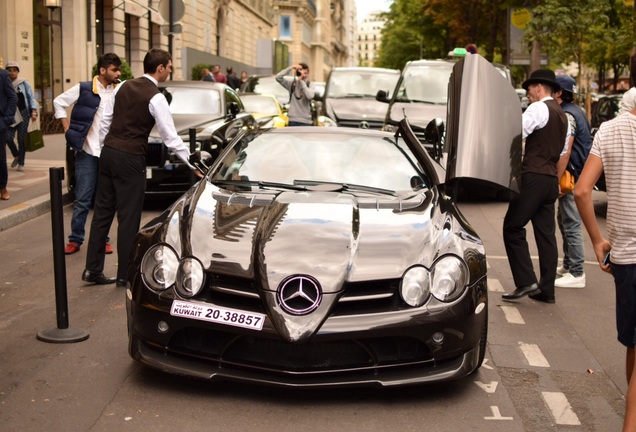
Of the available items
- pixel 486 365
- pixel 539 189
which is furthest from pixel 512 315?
pixel 486 365

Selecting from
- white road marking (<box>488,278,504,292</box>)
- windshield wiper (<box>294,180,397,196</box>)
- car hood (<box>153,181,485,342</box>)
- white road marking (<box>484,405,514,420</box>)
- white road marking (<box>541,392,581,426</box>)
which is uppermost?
windshield wiper (<box>294,180,397,196</box>)

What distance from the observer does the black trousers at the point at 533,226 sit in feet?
26.2

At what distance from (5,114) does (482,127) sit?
8430 millimetres

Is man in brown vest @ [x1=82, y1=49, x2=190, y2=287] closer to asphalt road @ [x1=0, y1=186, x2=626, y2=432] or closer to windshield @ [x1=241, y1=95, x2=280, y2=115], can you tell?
asphalt road @ [x1=0, y1=186, x2=626, y2=432]

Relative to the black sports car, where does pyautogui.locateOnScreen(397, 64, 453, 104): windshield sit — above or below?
above

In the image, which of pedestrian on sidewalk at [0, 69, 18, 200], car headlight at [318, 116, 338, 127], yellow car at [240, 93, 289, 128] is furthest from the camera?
yellow car at [240, 93, 289, 128]

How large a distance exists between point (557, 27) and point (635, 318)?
28930 millimetres

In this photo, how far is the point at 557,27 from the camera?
32.0 metres

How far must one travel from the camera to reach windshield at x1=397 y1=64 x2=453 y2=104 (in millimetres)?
16905

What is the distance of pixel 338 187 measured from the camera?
6500 millimetres

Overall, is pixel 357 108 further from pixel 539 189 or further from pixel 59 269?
pixel 59 269

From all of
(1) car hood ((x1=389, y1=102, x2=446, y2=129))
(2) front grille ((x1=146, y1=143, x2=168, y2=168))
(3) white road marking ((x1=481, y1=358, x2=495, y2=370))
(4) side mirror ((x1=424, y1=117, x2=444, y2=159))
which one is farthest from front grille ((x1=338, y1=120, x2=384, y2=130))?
(3) white road marking ((x1=481, y1=358, x2=495, y2=370))

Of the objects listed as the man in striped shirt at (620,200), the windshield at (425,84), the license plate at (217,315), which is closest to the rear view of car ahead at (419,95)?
the windshield at (425,84)

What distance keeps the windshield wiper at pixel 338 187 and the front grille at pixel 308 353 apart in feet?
5.14
